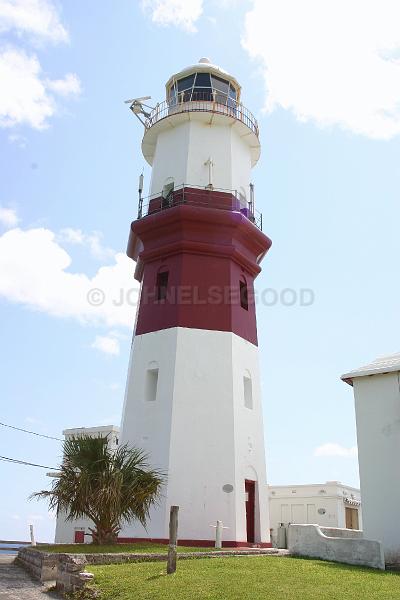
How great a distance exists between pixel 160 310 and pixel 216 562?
36.0ft

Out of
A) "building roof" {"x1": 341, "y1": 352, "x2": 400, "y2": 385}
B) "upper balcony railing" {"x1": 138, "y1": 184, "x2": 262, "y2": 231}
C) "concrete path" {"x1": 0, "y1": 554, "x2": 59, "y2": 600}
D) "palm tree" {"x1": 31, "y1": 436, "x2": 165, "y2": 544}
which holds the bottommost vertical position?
"concrete path" {"x1": 0, "y1": 554, "x2": 59, "y2": 600}

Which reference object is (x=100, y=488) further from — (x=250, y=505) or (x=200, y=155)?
(x=200, y=155)

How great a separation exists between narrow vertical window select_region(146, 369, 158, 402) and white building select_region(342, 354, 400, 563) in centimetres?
720

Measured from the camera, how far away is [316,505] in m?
30.0

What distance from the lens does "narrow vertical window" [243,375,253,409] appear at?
2341 centimetres

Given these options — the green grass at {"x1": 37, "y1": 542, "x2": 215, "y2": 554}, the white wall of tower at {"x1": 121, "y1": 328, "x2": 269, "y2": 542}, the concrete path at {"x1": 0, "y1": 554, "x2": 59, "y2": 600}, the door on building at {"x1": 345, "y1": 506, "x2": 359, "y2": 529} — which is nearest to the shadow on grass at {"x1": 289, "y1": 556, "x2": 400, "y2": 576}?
the green grass at {"x1": 37, "y1": 542, "x2": 215, "y2": 554}

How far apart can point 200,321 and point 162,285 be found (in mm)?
2511

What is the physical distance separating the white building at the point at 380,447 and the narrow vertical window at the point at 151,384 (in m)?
7.20

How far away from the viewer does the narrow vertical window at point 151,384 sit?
2283cm

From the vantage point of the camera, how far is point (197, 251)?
2411 cm

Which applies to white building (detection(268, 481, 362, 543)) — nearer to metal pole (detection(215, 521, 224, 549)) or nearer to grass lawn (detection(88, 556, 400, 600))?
metal pole (detection(215, 521, 224, 549))

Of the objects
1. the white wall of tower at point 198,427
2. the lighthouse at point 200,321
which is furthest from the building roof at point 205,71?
the white wall of tower at point 198,427

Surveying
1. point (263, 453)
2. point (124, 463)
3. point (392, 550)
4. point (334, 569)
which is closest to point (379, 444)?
point (392, 550)

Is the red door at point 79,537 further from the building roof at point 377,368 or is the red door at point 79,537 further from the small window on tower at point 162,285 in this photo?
the building roof at point 377,368
